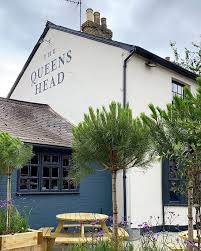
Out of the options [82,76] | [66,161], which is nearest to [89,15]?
[82,76]

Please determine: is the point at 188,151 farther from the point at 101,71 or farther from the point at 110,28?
the point at 110,28

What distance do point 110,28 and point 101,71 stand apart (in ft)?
13.7

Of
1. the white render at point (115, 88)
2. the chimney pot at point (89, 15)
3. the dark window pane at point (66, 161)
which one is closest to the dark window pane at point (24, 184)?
the dark window pane at point (66, 161)

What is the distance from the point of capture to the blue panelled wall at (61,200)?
37.9 feet

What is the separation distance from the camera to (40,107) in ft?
54.5

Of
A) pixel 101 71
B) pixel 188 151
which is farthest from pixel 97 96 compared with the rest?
pixel 188 151

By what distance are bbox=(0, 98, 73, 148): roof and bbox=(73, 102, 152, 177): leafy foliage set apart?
16.6 ft

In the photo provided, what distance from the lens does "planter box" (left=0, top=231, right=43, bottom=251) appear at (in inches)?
286

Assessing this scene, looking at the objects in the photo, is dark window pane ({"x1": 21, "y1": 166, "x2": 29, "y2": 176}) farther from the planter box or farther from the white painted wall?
the planter box

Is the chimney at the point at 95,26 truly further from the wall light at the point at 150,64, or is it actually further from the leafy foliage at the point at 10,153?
the leafy foliage at the point at 10,153

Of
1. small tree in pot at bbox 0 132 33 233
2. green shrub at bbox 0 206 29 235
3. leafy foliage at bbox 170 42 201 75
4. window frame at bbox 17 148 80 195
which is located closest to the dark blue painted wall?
window frame at bbox 17 148 80 195

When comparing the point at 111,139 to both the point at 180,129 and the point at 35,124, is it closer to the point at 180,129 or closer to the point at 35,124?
the point at 180,129

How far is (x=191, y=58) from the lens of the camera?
3180 cm

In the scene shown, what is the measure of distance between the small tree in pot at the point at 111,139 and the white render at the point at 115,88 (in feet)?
18.9
